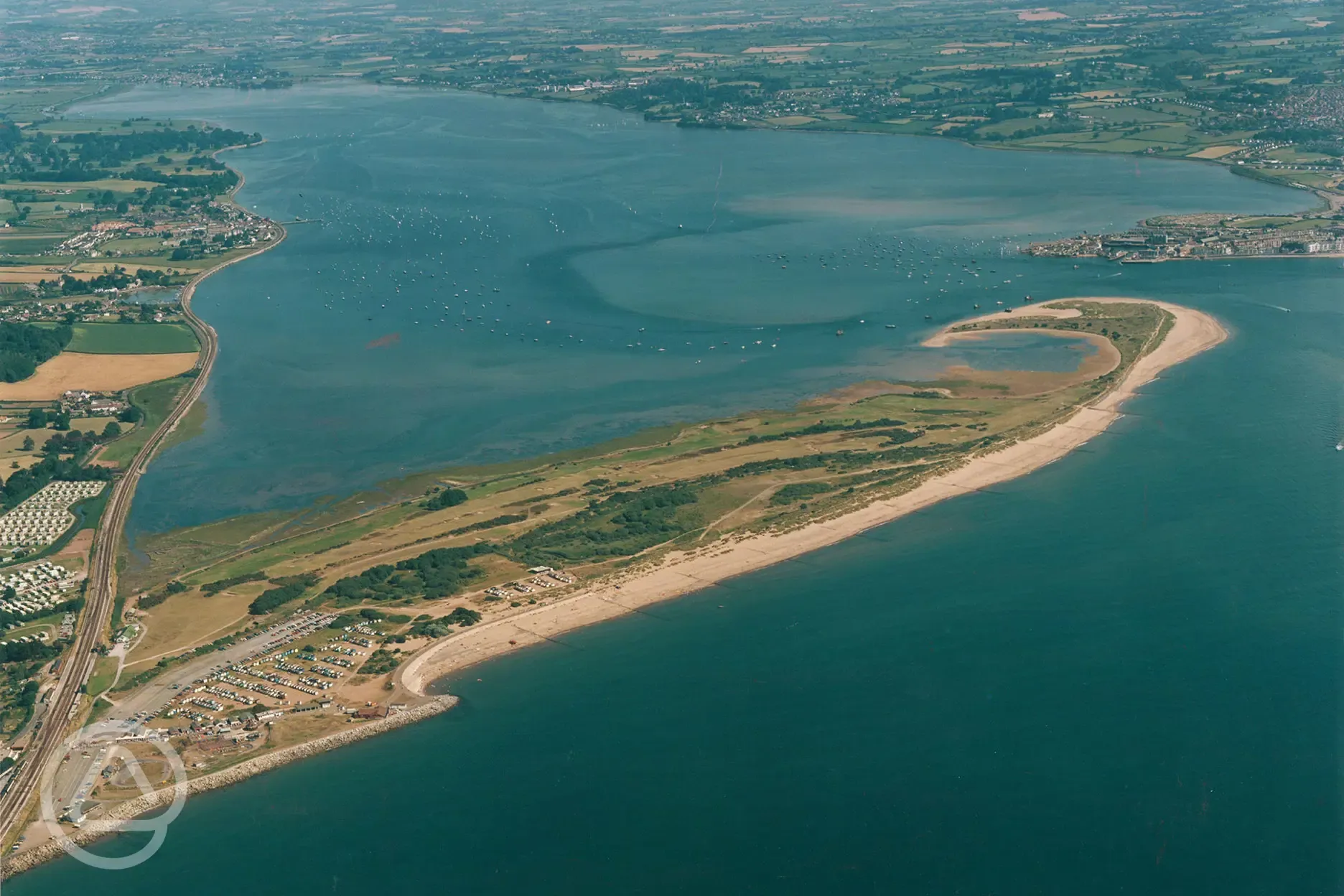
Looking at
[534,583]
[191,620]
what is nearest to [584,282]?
[534,583]

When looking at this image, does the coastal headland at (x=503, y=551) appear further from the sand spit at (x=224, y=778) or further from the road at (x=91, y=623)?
the road at (x=91, y=623)

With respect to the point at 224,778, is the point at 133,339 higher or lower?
higher

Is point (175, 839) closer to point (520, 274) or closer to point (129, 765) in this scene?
point (129, 765)

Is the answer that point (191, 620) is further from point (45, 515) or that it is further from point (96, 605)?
point (45, 515)

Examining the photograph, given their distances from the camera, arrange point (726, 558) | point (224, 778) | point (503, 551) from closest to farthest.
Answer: point (224, 778) < point (726, 558) < point (503, 551)

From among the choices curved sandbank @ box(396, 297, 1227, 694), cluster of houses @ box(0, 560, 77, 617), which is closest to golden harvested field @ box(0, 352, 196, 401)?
cluster of houses @ box(0, 560, 77, 617)

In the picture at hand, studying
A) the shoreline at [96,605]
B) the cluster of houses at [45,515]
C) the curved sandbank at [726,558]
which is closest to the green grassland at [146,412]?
the shoreline at [96,605]

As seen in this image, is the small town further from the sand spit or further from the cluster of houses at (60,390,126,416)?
the sand spit
